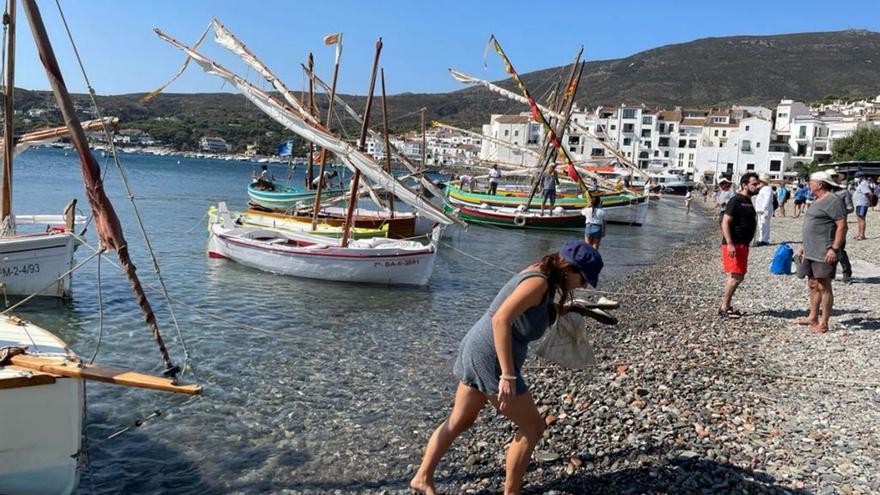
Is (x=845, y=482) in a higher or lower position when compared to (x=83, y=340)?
higher

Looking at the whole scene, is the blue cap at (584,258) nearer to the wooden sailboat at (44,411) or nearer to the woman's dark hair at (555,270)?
the woman's dark hair at (555,270)

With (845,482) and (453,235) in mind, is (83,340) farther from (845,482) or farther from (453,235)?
(453,235)

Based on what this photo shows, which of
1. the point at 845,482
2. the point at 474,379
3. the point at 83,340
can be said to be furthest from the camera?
the point at 83,340

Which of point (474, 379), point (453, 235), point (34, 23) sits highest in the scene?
point (34, 23)

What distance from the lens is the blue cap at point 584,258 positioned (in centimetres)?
465

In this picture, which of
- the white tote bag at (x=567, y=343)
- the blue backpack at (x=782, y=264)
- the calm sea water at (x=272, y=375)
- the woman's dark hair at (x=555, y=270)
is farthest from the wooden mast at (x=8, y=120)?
the blue backpack at (x=782, y=264)

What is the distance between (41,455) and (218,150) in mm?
204535

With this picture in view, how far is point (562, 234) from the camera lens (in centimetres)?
3666

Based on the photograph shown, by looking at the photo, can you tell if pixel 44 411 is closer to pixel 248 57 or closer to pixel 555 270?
pixel 555 270

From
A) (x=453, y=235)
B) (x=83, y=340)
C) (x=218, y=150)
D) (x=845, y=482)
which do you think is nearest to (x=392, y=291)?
(x=83, y=340)

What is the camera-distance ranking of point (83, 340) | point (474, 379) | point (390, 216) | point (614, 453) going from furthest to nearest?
point (390, 216), point (83, 340), point (614, 453), point (474, 379)

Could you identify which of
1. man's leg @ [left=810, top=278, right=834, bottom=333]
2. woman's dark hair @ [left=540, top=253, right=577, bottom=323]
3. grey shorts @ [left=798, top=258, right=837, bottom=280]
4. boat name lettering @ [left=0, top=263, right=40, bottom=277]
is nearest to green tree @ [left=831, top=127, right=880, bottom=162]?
man's leg @ [left=810, top=278, right=834, bottom=333]

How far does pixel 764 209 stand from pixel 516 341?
21.6 meters

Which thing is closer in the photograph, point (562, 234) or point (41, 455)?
point (41, 455)
